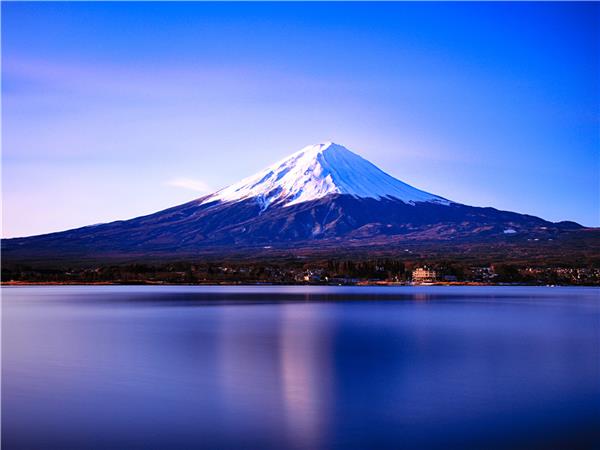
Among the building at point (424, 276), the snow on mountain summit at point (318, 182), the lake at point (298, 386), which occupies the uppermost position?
the snow on mountain summit at point (318, 182)

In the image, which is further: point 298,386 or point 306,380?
point 306,380

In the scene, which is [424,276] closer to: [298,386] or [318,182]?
[298,386]

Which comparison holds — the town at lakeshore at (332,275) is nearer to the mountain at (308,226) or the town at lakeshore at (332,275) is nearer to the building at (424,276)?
the building at (424,276)

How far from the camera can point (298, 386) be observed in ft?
42.0

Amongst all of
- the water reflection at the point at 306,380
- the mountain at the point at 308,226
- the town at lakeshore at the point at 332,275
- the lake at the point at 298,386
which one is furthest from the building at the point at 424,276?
the water reflection at the point at 306,380

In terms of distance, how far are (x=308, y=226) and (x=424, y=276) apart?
63.1 metres

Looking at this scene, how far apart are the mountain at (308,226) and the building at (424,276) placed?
26.5m

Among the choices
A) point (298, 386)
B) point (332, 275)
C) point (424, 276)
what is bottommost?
point (298, 386)

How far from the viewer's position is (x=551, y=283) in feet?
241

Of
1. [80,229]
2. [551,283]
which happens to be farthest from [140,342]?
[80,229]

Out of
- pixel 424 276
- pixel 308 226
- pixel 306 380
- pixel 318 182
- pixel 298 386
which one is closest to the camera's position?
pixel 298 386

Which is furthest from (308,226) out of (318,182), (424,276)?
(424,276)

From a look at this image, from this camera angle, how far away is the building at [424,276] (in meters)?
74.7

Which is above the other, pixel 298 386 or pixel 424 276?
pixel 424 276
